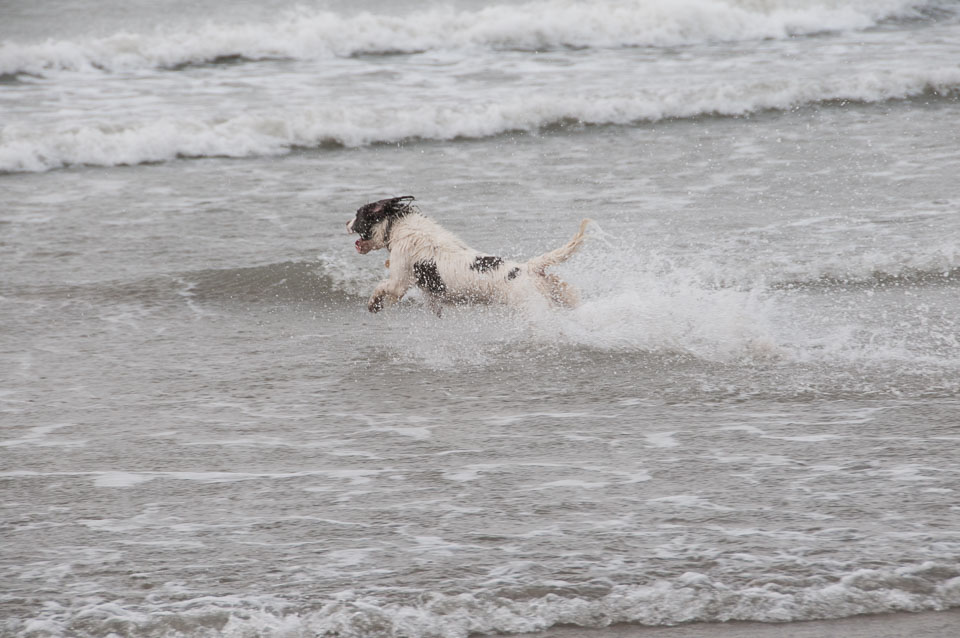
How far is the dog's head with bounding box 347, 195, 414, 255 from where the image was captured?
6.91 meters

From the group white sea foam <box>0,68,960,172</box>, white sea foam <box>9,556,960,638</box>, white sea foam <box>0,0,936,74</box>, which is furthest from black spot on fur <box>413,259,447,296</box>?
white sea foam <box>0,0,936,74</box>

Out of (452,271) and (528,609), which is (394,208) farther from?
(528,609)

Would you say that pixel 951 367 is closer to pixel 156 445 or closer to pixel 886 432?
pixel 886 432

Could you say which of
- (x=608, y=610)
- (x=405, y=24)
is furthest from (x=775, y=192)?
(x=405, y=24)

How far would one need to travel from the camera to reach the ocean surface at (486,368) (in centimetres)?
393

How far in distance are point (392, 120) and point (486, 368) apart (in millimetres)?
8111

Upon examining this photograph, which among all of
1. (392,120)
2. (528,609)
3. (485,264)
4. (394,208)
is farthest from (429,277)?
(392,120)

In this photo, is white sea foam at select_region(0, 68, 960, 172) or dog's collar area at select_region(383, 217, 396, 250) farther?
white sea foam at select_region(0, 68, 960, 172)

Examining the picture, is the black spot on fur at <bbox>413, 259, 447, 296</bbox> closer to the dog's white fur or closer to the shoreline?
the dog's white fur

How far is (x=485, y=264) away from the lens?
663cm

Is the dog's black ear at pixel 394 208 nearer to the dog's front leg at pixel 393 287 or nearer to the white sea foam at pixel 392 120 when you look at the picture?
the dog's front leg at pixel 393 287

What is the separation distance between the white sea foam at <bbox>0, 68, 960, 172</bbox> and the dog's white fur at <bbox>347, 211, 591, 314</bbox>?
21.5 feet

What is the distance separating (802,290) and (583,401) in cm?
267

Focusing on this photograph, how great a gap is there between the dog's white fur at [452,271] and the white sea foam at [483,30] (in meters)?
12.4
